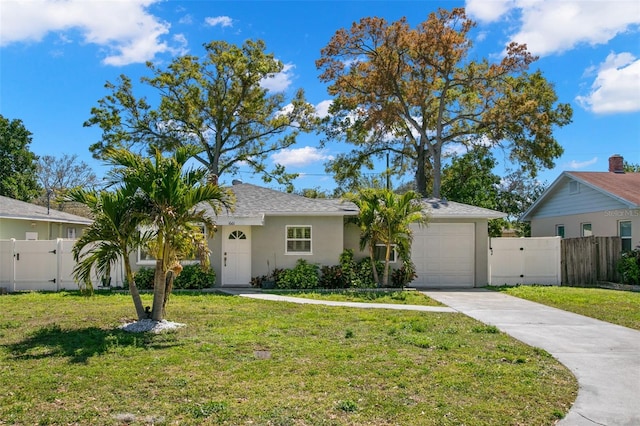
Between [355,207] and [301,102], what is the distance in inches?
677

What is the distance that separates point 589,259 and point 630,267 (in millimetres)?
1272

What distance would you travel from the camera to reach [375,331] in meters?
8.48

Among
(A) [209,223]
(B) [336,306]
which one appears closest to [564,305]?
(B) [336,306]

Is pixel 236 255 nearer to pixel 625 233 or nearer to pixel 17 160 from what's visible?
pixel 625 233

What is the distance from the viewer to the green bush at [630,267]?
54.0 feet

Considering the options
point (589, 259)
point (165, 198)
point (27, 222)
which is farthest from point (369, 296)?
point (27, 222)

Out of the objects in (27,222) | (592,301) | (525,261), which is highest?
(27,222)

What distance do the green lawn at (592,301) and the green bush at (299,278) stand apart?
18.9 ft

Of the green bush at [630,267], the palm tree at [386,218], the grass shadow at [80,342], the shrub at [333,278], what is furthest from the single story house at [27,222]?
the green bush at [630,267]

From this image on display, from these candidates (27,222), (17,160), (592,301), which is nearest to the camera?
(592,301)

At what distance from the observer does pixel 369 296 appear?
536 inches

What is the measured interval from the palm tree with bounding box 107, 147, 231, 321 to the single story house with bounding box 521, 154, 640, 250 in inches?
615

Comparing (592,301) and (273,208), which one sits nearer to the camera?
(592,301)

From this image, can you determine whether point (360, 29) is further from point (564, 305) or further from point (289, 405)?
point (289, 405)
